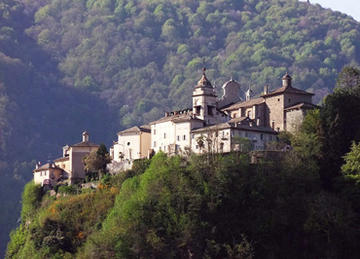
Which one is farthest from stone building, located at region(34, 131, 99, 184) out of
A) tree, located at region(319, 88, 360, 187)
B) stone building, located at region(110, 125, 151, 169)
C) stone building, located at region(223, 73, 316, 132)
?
tree, located at region(319, 88, 360, 187)

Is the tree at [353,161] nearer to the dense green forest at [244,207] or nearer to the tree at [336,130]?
the dense green forest at [244,207]

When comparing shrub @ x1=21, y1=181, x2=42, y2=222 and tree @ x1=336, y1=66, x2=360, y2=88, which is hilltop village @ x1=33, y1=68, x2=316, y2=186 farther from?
tree @ x1=336, y1=66, x2=360, y2=88

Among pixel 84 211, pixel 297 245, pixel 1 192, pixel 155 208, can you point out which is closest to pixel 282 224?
pixel 297 245

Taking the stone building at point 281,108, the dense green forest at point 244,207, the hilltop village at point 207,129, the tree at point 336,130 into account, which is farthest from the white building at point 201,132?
the tree at point 336,130

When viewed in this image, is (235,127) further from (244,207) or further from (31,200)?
(31,200)

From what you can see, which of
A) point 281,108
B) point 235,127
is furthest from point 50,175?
point 281,108

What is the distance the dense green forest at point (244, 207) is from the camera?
79562mm

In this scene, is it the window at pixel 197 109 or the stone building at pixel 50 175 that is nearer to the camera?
the window at pixel 197 109

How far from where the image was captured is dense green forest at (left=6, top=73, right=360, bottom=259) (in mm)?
79562

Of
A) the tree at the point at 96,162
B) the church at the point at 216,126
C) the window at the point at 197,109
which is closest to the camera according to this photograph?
the church at the point at 216,126

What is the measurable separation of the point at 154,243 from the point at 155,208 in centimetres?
413

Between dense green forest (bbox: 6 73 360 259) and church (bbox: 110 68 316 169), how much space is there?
12.5ft

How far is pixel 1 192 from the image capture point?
173500mm

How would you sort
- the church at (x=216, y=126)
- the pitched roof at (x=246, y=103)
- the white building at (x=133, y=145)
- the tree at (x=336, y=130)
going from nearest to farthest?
the tree at (x=336, y=130) → the church at (x=216, y=126) → the pitched roof at (x=246, y=103) → the white building at (x=133, y=145)
